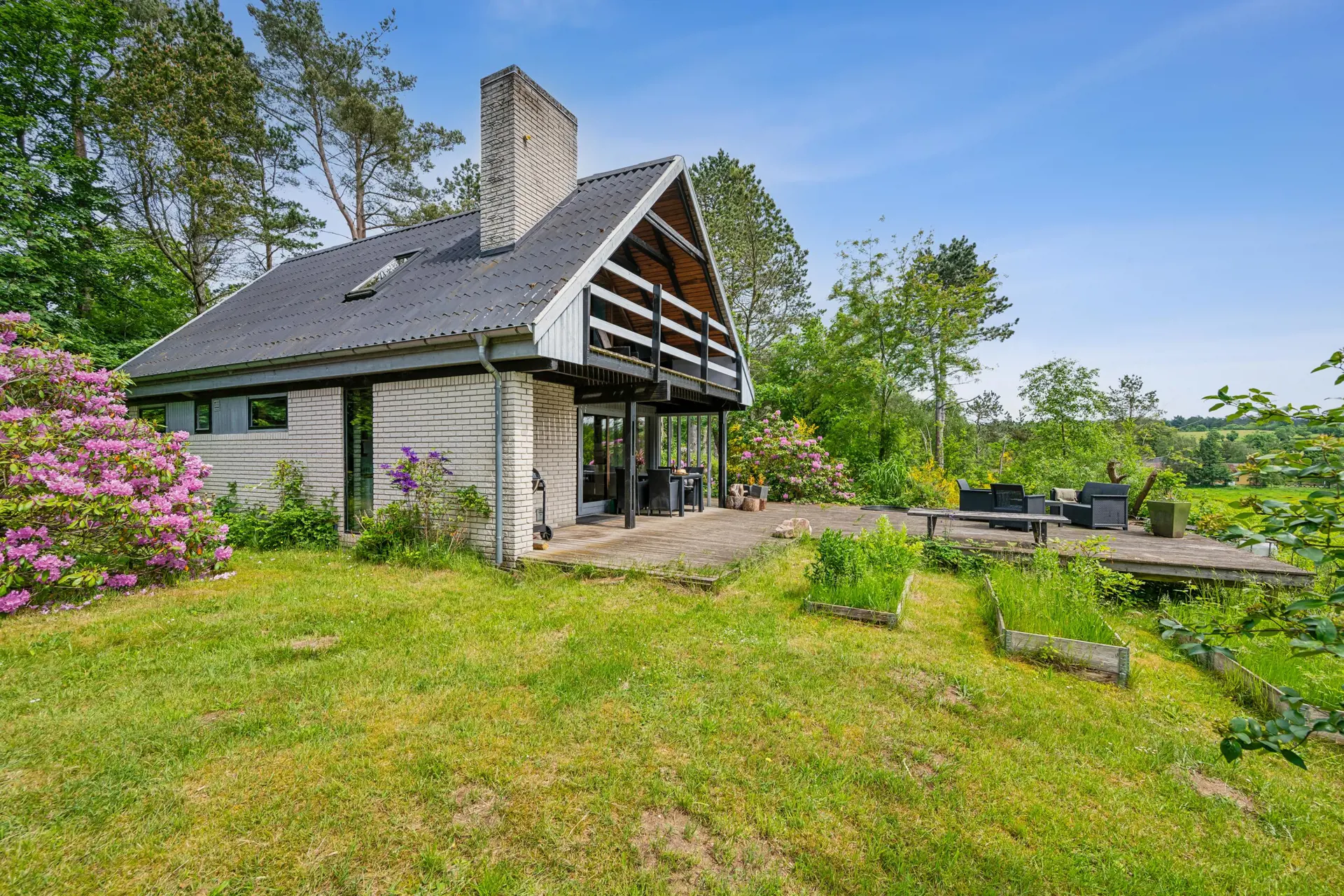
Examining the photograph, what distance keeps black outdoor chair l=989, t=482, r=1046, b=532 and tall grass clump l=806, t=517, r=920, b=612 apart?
4429 millimetres

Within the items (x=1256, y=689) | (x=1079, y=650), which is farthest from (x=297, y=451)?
(x=1256, y=689)

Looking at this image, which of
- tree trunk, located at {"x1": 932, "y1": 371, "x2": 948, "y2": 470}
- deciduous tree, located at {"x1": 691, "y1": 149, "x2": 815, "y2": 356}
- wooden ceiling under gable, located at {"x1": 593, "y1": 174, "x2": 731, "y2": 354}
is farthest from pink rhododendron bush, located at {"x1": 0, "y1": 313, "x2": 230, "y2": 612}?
deciduous tree, located at {"x1": 691, "y1": 149, "x2": 815, "y2": 356}

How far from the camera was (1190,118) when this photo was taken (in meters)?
7.24

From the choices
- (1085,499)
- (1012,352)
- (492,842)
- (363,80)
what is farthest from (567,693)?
(1012,352)

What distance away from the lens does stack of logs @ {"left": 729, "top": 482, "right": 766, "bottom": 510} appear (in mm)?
12609

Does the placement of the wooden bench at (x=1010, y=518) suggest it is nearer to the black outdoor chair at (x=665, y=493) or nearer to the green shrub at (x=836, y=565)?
the green shrub at (x=836, y=565)

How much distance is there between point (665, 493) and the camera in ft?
36.4

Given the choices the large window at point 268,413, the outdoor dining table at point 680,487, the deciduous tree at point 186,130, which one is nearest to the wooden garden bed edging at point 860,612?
the outdoor dining table at point 680,487

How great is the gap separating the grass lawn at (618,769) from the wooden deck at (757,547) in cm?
186

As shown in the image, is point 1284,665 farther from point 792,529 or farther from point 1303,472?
point 792,529

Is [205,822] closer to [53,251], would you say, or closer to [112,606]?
[112,606]

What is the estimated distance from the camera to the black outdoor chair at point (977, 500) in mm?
9852

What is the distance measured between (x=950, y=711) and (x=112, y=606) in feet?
26.1

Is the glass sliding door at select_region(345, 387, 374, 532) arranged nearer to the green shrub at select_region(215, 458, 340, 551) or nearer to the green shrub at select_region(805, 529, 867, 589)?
the green shrub at select_region(215, 458, 340, 551)
